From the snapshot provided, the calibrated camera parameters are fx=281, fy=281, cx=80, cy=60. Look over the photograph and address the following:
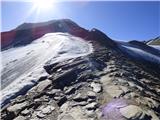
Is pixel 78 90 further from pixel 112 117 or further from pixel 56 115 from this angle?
pixel 112 117

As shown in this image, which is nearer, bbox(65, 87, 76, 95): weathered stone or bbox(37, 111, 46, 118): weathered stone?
bbox(37, 111, 46, 118): weathered stone

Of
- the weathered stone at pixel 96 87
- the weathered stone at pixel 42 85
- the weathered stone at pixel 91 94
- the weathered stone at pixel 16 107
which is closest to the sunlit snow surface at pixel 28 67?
the weathered stone at pixel 42 85

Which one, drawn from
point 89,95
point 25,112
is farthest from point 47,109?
point 89,95

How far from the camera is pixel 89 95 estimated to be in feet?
29.8

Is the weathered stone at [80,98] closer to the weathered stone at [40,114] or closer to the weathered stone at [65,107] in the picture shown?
the weathered stone at [65,107]

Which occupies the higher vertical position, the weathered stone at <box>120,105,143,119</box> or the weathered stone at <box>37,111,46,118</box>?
the weathered stone at <box>120,105,143,119</box>

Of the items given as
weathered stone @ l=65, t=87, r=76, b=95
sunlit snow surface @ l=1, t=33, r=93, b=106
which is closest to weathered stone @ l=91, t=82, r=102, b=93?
weathered stone @ l=65, t=87, r=76, b=95

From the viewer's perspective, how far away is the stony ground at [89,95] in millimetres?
8079

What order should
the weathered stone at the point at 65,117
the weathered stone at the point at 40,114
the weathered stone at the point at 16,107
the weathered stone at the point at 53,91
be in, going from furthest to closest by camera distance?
the weathered stone at the point at 53,91, the weathered stone at the point at 16,107, the weathered stone at the point at 40,114, the weathered stone at the point at 65,117

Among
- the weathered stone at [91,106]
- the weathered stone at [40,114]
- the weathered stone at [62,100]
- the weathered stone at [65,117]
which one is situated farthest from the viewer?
the weathered stone at [62,100]

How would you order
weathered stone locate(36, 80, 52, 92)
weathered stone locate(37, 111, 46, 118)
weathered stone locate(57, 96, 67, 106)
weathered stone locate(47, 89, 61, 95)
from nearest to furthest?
weathered stone locate(37, 111, 46, 118) → weathered stone locate(57, 96, 67, 106) → weathered stone locate(47, 89, 61, 95) → weathered stone locate(36, 80, 52, 92)

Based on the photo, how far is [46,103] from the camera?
9320 millimetres

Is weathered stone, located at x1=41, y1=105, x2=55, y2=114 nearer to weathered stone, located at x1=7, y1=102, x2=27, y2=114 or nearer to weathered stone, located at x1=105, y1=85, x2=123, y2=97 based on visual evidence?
weathered stone, located at x1=7, y1=102, x2=27, y2=114

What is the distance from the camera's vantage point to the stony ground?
8.08m
